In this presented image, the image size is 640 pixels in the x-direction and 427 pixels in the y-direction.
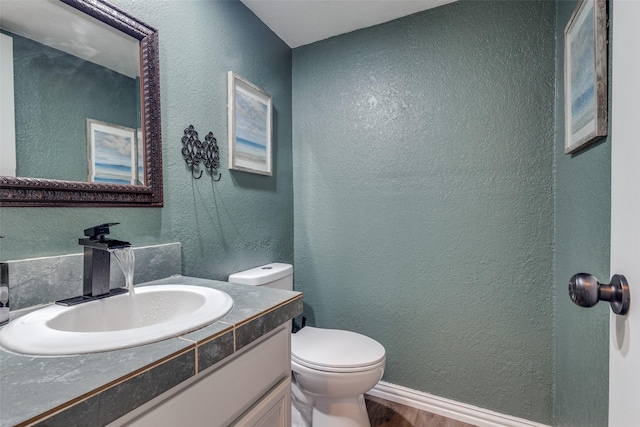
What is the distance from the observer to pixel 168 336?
604mm

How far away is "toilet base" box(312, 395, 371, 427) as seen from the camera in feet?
4.42

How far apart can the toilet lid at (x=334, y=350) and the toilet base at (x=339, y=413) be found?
0.69ft

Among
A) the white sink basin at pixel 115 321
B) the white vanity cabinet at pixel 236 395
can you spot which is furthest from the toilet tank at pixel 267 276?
→ the white vanity cabinet at pixel 236 395

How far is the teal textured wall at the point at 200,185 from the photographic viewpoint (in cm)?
90

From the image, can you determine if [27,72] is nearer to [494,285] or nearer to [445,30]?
[445,30]

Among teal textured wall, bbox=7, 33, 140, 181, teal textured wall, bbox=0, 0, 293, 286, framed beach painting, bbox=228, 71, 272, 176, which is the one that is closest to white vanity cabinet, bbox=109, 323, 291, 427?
teal textured wall, bbox=0, 0, 293, 286

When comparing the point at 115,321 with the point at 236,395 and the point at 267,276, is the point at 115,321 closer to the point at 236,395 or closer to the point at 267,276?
the point at 236,395

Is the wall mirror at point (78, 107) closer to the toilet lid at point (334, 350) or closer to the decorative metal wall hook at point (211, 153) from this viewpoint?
the decorative metal wall hook at point (211, 153)

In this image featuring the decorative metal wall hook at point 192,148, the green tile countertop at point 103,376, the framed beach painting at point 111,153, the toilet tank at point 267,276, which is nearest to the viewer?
the green tile countertop at point 103,376

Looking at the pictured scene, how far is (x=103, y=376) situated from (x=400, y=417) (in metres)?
1.60

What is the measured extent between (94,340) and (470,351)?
64.4 inches

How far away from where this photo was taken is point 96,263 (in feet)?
2.84

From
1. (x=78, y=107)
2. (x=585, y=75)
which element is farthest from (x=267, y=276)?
(x=585, y=75)

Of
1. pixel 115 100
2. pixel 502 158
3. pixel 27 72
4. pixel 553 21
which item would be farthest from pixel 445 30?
pixel 27 72
